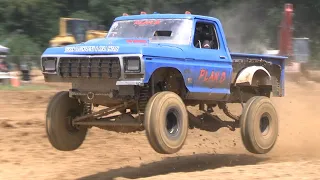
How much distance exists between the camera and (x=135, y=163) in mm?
10695

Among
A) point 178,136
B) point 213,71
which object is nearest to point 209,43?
point 213,71

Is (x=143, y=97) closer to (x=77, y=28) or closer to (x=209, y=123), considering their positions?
(x=209, y=123)

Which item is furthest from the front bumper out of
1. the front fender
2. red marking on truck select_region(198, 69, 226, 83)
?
the front fender

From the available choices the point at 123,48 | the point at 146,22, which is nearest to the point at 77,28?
the point at 146,22

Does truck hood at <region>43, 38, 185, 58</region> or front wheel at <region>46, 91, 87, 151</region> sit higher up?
truck hood at <region>43, 38, 185, 58</region>

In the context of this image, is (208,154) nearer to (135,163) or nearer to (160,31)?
(135,163)

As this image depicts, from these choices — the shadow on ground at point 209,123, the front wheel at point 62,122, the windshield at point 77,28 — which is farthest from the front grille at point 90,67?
the windshield at point 77,28

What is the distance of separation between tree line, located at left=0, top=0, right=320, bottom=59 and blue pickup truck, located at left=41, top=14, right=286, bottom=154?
29459 millimetres

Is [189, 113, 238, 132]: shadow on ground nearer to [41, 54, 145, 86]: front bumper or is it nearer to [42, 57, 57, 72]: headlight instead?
[41, 54, 145, 86]: front bumper

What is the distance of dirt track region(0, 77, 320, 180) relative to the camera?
8.31 meters

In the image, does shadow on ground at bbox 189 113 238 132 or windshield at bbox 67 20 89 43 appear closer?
shadow on ground at bbox 189 113 238 132

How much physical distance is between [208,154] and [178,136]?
12.2 feet

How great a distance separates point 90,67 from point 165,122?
122 centimetres

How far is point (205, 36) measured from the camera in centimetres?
909
